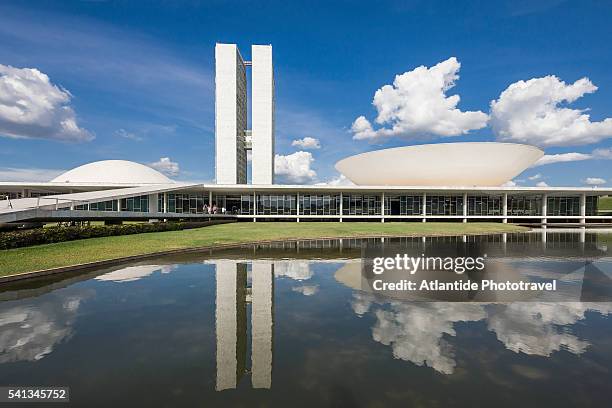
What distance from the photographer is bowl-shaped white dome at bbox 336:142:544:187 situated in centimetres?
4012

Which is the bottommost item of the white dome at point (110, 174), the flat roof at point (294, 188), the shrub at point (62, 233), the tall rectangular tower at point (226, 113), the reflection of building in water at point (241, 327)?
the reflection of building in water at point (241, 327)

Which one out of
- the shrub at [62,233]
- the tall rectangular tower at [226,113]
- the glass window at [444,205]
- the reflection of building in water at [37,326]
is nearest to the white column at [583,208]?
the glass window at [444,205]

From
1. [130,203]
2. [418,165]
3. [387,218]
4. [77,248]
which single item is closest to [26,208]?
[77,248]

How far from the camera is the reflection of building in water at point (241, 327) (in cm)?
427

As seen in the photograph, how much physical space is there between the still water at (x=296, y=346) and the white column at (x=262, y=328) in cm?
3

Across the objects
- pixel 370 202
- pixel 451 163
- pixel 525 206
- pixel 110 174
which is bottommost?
pixel 525 206

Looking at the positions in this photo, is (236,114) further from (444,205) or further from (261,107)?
(444,205)

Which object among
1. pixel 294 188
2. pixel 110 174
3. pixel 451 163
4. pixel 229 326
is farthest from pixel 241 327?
pixel 110 174

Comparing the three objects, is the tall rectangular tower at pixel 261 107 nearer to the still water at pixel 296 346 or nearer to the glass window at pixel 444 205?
the glass window at pixel 444 205

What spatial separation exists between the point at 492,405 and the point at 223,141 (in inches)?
2329

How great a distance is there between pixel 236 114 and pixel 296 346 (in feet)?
191

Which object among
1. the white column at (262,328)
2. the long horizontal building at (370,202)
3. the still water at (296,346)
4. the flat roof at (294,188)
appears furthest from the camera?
the long horizontal building at (370,202)

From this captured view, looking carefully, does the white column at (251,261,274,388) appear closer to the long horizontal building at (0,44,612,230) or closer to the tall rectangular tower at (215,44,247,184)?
the long horizontal building at (0,44,612,230)

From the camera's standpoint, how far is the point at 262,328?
18.7 ft
